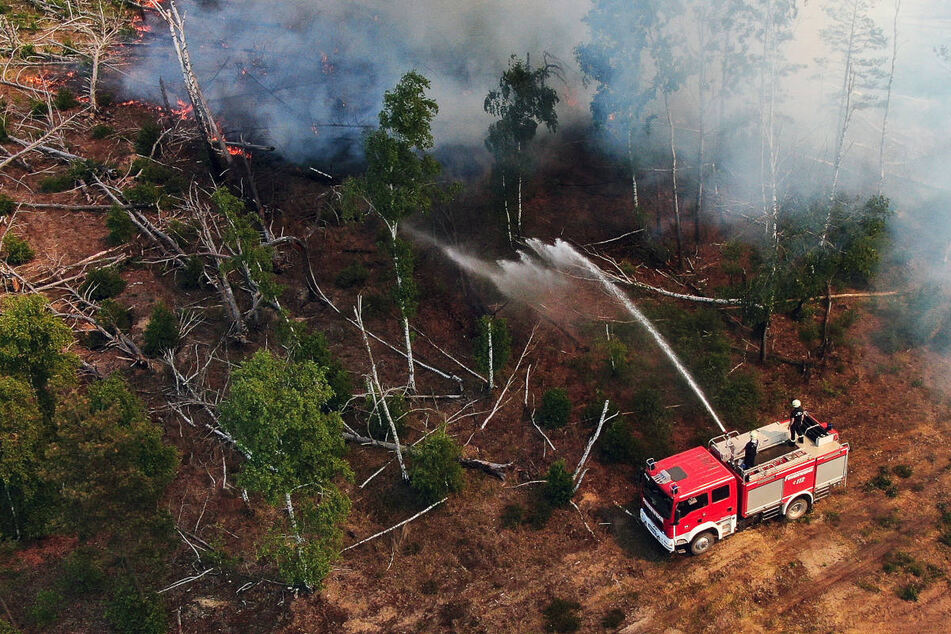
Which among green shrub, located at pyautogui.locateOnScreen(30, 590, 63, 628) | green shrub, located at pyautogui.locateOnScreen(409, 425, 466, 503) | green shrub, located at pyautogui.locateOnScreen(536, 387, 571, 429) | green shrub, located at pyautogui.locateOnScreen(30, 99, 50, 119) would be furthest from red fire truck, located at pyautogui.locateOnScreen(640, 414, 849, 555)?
green shrub, located at pyautogui.locateOnScreen(30, 99, 50, 119)

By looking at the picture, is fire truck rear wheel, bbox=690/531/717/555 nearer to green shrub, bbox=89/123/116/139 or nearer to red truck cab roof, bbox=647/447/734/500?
red truck cab roof, bbox=647/447/734/500

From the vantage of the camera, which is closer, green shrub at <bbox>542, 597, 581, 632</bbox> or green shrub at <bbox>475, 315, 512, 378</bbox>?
green shrub at <bbox>542, 597, 581, 632</bbox>

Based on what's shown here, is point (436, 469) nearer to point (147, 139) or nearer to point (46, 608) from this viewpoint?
point (46, 608)

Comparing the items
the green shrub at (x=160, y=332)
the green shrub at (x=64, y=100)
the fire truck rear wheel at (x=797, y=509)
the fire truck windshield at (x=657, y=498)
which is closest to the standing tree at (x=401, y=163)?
the green shrub at (x=160, y=332)

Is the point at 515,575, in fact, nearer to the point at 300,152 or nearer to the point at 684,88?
the point at 300,152

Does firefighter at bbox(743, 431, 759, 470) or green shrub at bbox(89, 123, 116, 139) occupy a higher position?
green shrub at bbox(89, 123, 116, 139)

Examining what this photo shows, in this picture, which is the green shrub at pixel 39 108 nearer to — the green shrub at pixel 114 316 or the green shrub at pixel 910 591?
the green shrub at pixel 114 316
